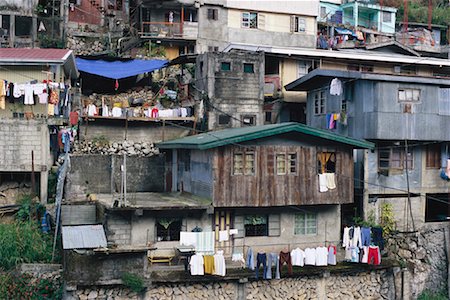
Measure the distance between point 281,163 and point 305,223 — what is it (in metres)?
2.81

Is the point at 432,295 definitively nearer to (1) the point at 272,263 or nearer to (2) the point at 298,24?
(1) the point at 272,263

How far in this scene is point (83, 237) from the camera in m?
23.5

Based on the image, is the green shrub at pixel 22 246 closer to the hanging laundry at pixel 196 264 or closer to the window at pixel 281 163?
the hanging laundry at pixel 196 264

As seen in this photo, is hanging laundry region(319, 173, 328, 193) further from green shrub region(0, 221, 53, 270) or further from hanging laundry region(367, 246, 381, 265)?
green shrub region(0, 221, 53, 270)

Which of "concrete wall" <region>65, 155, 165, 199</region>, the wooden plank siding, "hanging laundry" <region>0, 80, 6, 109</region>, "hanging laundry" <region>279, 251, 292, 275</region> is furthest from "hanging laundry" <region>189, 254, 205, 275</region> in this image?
"hanging laundry" <region>0, 80, 6, 109</region>

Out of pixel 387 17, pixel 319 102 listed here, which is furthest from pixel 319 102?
pixel 387 17

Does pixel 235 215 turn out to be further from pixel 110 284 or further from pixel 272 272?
pixel 110 284

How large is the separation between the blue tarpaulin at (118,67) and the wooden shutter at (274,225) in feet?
49.7

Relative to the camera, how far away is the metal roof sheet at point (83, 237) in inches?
900

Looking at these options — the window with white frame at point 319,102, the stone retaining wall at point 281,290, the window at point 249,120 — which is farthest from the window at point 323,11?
the stone retaining wall at point 281,290

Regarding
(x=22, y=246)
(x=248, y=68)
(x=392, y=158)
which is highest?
(x=248, y=68)

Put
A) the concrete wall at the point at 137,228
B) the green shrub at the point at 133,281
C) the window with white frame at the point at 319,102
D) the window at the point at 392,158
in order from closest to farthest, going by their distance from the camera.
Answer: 1. the green shrub at the point at 133,281
2. the concrete wall at the point at 137,228
3. the window at the point at 392,158
4. the window with white frame at the point at 319,102

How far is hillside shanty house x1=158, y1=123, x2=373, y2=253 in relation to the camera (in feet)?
82.1

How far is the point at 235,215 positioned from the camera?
2577 cm
